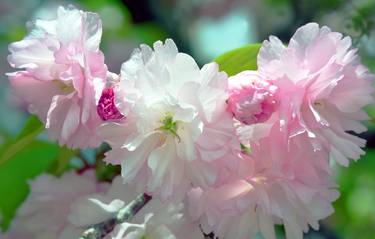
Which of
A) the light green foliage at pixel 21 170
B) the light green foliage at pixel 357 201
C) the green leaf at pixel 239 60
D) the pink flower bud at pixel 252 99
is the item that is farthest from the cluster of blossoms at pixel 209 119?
the light green foliage at pixel 357 201

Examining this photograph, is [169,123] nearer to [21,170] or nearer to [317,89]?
[317,89]

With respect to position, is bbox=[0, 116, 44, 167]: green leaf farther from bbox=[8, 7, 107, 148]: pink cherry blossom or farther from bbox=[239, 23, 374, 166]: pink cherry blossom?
bbox=[239, 23, 374, 166]: pink cherry blossom

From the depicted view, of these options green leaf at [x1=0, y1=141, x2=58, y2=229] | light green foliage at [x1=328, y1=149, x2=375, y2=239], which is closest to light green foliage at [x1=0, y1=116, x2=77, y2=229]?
green leaf at [x1=0, y1=141, x2=58, y2=229]

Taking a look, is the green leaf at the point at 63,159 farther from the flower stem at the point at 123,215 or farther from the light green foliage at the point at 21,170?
the flower stem at the point at 123,215

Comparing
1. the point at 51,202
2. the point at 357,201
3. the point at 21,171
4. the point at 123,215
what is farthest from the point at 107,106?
the point at 357,201

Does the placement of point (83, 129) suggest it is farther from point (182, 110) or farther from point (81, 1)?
point (81, 1)

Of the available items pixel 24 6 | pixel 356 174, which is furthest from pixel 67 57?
pixel 24 6

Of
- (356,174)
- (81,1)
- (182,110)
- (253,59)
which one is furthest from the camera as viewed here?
(81,1)
